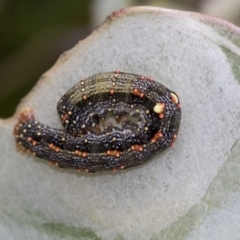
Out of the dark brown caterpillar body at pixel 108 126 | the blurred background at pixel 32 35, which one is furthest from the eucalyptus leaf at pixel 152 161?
the blurred background at pixel 32 35

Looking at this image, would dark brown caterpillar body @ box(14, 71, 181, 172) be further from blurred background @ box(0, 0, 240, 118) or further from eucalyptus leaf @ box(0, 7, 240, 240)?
blurred background @ box(0, 0, 240, 118)

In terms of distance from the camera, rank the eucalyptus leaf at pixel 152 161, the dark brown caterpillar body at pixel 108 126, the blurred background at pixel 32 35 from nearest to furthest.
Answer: the eucalyptus leaf at pixel 152 161
the dark brown caterpillar body at pixel 108 126
the blurred background at pixel 32 35

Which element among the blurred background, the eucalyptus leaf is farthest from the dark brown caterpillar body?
the blurred background

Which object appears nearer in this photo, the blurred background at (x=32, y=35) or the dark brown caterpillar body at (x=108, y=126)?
the dark brown caterpillar body at (x=108, y=126)

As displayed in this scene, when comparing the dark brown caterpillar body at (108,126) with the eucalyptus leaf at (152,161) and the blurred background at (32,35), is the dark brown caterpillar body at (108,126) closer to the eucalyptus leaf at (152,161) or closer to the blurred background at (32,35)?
the eucalyptus leaf at (152,161)

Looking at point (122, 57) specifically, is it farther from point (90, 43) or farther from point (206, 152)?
point (206, 152)

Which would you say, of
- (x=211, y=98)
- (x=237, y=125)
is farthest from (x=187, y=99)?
(x=237, y=125)
